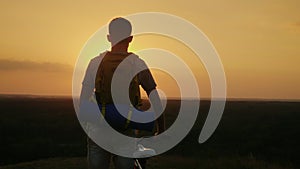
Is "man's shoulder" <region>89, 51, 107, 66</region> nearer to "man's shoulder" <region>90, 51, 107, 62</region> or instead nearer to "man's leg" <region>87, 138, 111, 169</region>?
"man's shoulder" <region>90, 51, 107, 62</region>

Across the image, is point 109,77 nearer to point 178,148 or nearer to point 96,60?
point 96,60

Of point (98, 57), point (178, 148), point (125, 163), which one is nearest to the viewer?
point (125, 163)

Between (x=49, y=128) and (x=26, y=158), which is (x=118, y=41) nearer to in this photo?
(x=26, y=158)

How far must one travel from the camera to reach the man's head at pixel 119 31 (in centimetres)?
385

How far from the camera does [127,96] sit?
3775mm

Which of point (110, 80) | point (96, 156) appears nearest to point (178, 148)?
point (96, 156)

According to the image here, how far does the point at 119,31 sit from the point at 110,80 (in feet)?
1.38

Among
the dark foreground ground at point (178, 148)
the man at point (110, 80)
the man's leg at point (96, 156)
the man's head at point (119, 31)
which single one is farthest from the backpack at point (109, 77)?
the dark foreground ground at point (178, 148)

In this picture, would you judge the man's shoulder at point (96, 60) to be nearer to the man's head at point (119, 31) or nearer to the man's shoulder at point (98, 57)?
the man's shoulder at point (98, 57)

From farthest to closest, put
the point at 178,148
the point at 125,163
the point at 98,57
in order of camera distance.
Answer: the point at 178,148
the point at 98,57
the point at 125,163

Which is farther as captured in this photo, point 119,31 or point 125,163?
point 119,31

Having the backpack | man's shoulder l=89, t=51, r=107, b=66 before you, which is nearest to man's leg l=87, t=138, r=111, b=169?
the backpack

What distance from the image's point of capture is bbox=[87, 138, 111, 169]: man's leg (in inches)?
152

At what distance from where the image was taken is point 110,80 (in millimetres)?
3818
